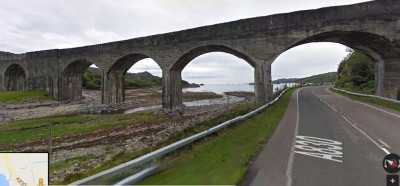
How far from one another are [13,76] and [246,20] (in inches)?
2125


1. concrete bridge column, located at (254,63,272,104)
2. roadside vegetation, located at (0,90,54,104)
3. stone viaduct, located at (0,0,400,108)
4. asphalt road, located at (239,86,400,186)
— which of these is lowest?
asphalt road, located at (239,86,400,186)

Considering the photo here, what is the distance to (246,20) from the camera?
798 inches

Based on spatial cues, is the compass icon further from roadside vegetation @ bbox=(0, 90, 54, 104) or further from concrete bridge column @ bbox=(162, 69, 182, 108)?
roadside vegetation @ bbox=(0, 90, 54, 104)

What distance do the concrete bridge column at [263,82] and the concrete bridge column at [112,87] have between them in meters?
22.4

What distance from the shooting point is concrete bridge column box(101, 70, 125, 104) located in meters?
29.9

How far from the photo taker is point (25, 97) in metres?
33.6

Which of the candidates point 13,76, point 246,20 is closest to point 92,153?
point 246,20

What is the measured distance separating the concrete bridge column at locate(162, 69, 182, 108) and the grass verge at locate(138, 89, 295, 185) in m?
17.5

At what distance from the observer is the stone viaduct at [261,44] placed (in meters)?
16.4

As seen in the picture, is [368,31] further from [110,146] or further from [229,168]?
[110,146]

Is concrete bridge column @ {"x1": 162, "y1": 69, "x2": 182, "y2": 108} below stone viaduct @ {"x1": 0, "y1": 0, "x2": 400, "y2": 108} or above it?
below

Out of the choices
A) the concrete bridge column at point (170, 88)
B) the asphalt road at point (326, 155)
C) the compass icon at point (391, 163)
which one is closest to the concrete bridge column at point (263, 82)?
the asphalt road at point (326, 155)

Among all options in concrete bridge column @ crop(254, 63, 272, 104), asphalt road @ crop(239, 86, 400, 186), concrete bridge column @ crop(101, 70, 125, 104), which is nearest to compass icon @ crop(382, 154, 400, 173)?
asphalt road @ crop(239, 86, 400, 186)

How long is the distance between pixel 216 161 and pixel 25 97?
137 ft
